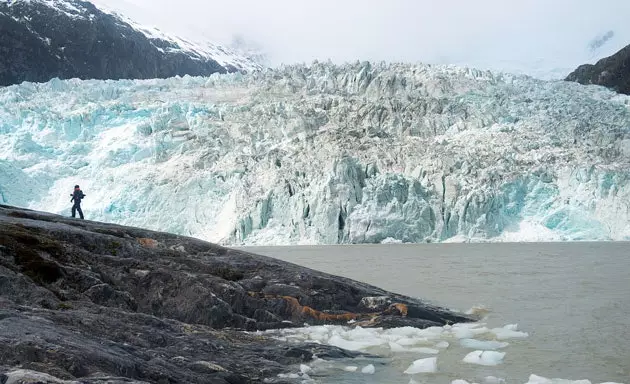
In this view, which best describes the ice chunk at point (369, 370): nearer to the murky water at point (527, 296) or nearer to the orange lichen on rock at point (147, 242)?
the murky water at point (527, 296)

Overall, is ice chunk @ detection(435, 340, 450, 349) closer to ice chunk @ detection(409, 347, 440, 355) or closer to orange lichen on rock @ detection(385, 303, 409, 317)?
ice chunk @ detection(409, 347, 440, 355)

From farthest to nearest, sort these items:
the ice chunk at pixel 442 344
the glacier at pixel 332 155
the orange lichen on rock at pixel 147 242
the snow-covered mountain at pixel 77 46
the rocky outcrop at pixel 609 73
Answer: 1. the snow-covered mountain at pixel 77 46
2. the rocky outcrop at pixel 609 73
3. the glacier at pixel 332 155
4. the orange lichen on rock at pixel 147 242
5. the ice chunk at pixel 442 344

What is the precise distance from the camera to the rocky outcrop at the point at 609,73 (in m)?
57.0

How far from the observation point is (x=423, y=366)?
16.8 feet

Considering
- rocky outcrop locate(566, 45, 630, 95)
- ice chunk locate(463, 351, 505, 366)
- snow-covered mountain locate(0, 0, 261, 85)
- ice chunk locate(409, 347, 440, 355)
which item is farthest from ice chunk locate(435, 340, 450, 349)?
snow-covered mountain locate(0, 0, 261, 85)

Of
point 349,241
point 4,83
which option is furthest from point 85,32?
point 349,241

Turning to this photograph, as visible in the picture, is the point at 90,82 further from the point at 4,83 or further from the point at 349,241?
the point at 4,83

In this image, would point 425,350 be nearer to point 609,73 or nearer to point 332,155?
point 332,155

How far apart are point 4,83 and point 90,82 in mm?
45670

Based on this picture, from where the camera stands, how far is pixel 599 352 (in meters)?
5.88

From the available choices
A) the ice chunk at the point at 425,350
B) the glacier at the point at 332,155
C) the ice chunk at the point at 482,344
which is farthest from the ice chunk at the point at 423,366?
the glacier at the point at 332,155

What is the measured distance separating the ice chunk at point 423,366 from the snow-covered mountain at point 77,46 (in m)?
81.4

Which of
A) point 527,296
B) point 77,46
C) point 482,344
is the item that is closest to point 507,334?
point 482,344

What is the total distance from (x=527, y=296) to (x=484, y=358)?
15.7ft
